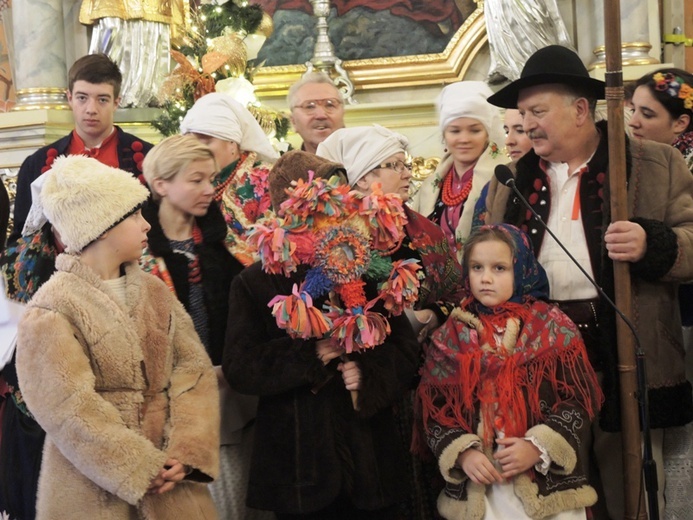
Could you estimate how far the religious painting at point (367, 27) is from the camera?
25.0ft

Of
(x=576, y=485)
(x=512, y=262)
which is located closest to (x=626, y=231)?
(x=512, y=262)

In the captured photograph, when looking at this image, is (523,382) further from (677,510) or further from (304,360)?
(677,510)

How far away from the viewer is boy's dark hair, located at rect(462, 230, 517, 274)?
11.1ft

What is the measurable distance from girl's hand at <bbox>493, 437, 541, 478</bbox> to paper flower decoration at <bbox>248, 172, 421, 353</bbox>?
51 cm

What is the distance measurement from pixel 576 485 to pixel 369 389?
2.31ft

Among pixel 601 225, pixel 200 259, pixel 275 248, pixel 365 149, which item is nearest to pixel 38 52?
pixel 200 259

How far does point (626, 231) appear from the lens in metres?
3.32

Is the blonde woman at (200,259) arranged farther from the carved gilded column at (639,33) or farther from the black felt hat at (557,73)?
the carved gilded column at (639,33)

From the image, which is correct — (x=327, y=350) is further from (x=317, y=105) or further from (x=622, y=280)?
(x=317, y=105)

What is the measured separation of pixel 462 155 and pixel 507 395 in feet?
4.57

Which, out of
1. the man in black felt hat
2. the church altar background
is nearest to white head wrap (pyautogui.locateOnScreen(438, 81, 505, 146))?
the man in black felt hat

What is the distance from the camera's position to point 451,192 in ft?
14.4

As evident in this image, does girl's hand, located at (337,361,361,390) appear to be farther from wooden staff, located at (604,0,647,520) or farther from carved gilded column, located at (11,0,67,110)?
carved gilded column, located at (11,0,67,110)

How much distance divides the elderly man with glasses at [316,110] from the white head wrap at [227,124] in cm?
29
